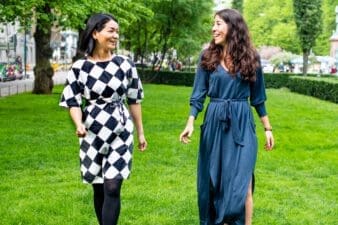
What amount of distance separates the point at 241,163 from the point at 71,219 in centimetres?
206

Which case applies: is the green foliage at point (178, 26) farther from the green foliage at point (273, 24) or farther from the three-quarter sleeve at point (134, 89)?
the three-quarter sleeve at point (134, 89)

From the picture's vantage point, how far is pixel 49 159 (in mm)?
10414

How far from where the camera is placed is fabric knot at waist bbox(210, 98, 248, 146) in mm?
5375

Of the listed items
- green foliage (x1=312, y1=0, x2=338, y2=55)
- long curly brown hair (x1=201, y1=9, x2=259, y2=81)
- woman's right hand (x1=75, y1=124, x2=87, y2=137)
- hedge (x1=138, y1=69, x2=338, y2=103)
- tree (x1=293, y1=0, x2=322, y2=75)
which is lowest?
hedge (x1=138, y1=69, x2=338, y2=103)

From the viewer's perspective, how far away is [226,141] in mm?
5418

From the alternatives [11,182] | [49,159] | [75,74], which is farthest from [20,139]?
[75,74]

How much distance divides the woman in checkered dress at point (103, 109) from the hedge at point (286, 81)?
23.0m

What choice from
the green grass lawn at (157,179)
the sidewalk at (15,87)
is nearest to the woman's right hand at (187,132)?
the green grass lawn at (157,179)

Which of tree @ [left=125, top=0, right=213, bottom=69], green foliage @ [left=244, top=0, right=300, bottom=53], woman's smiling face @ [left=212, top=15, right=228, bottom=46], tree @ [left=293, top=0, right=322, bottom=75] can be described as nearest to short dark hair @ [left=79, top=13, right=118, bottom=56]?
woman's smiling face @ [left=212, top=15, right=228, bottom=46]

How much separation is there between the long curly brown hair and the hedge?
22.5 metres

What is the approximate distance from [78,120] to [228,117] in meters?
1.25

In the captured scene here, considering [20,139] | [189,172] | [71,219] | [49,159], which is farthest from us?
[20,139]

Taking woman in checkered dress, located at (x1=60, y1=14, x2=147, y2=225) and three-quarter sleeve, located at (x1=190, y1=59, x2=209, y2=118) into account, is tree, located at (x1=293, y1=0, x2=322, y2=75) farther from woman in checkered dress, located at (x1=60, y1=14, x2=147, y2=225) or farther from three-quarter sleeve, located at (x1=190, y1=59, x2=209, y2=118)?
woman in checkered dress, located at (x1=60, y1=14, x2=147, y2=225)

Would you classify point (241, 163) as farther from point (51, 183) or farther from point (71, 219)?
point (51, 183)
